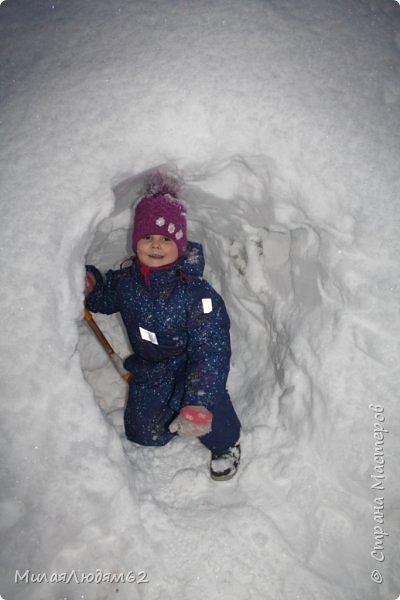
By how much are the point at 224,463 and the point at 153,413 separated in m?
0.51

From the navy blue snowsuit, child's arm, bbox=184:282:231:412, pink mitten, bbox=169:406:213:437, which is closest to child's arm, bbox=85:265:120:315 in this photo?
the navy blue snowsuit

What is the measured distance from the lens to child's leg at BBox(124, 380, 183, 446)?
2363mm

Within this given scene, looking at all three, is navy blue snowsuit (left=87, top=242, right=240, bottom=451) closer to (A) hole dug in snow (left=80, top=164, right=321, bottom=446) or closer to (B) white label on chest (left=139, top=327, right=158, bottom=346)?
(B) white label on chest (left=139, top=327, right=158, bottom=346)

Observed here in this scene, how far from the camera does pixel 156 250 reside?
6.25 feet

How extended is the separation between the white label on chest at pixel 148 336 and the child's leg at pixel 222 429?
1.66 ft

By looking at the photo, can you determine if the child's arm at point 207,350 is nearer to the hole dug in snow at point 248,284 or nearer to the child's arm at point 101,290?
the hole dug in snow at point 248,284

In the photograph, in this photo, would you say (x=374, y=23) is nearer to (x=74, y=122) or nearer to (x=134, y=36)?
(x=134, y=36)

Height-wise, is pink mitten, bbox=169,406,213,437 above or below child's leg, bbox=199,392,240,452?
above

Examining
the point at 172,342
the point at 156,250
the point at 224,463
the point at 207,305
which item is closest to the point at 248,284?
the point at 207,305

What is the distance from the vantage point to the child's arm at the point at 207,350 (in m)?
1.87

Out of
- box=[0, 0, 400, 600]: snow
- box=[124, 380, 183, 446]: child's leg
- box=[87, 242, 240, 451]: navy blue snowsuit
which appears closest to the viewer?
box=[0, 0, 400, 600]: snow

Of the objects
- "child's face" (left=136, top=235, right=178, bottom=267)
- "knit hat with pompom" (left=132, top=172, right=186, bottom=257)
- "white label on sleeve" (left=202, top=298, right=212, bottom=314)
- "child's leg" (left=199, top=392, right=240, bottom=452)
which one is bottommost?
"child's leg" (left=199, top=392, right=240, bottom=452)

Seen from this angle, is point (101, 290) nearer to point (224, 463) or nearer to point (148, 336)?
point (148, 336)

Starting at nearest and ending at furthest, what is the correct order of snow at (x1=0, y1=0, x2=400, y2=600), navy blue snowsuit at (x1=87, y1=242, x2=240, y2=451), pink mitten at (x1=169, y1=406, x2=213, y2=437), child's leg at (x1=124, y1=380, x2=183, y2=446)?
snow at (x1=0, y1=0, x2=400, y2=600)
pink mitten at (x1=169, y1=406, x2=213, y2=437)
navy blue snowsuit at (x1=87, y1=242, x2=240, y2=451)
child's leg at (x1=124, y1=380, x2=183, y2=446)
